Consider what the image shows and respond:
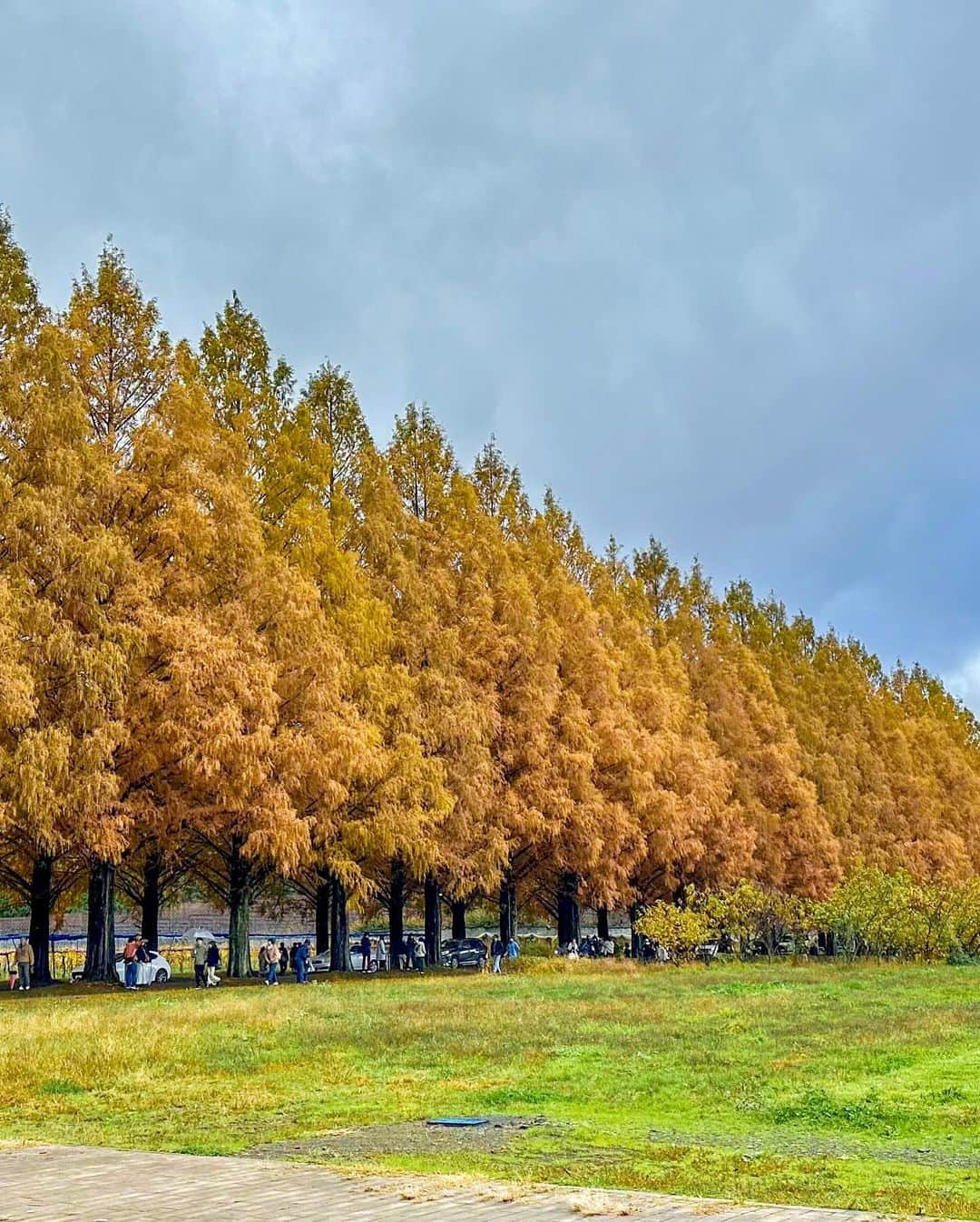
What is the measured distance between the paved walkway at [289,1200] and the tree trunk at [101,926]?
21585 millimetres

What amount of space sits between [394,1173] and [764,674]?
5606cm

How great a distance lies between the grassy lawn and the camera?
9.43 m

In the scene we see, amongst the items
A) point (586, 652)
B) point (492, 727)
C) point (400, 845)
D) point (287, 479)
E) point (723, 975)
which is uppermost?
point (287, 479)

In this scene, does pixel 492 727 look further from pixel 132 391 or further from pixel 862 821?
pixel 862 821

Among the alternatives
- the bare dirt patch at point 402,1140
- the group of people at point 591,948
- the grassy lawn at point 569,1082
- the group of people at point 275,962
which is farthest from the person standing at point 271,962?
the bare dirt patch at point 402,1140

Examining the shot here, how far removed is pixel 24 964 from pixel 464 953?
53.3 ft

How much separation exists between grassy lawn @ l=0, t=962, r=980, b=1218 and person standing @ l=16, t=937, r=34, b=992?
21.7ft

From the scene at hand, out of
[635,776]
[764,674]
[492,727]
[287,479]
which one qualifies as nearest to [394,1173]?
[287,479]

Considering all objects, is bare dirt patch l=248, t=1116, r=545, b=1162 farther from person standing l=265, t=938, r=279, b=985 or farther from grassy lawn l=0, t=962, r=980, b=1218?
person standing l=265, t=938, r=279, b=985

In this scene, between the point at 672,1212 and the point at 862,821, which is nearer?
the point at 672,1212

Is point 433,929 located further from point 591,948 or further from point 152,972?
point 591,948

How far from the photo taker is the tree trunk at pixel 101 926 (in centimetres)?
2992

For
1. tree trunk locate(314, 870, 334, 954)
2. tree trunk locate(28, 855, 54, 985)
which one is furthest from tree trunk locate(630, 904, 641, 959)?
tree trunk locate(28, 855, 54, 985)

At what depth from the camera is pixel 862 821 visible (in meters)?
68.6
